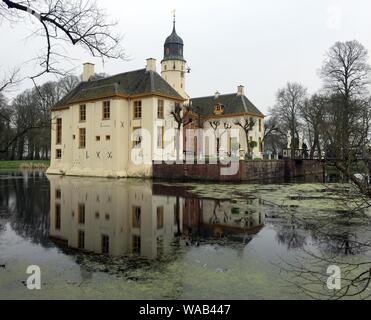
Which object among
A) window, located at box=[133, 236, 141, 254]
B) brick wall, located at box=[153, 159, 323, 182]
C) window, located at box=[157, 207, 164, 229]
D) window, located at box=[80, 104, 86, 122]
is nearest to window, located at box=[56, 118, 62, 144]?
window, located at box=[80, 104, 86, 122]

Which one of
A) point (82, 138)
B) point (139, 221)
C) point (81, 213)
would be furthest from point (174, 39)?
point (139, 221)

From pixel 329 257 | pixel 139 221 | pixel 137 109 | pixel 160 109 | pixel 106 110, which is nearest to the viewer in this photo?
pixel 329 257

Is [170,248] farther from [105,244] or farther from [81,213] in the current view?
[81,213]

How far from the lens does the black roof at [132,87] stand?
31.1m

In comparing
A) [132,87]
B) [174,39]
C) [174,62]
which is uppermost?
[174,39]

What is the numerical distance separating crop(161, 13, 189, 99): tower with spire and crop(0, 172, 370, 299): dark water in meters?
35.2

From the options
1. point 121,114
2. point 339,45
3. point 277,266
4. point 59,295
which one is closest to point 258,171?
point 121,114

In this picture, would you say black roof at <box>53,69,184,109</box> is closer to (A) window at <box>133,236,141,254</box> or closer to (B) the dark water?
(B) the dark water

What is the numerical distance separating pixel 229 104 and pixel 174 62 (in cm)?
915

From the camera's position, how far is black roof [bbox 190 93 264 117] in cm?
4556

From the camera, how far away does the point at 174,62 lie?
46969 mm

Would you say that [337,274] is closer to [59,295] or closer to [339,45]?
[59,295]
